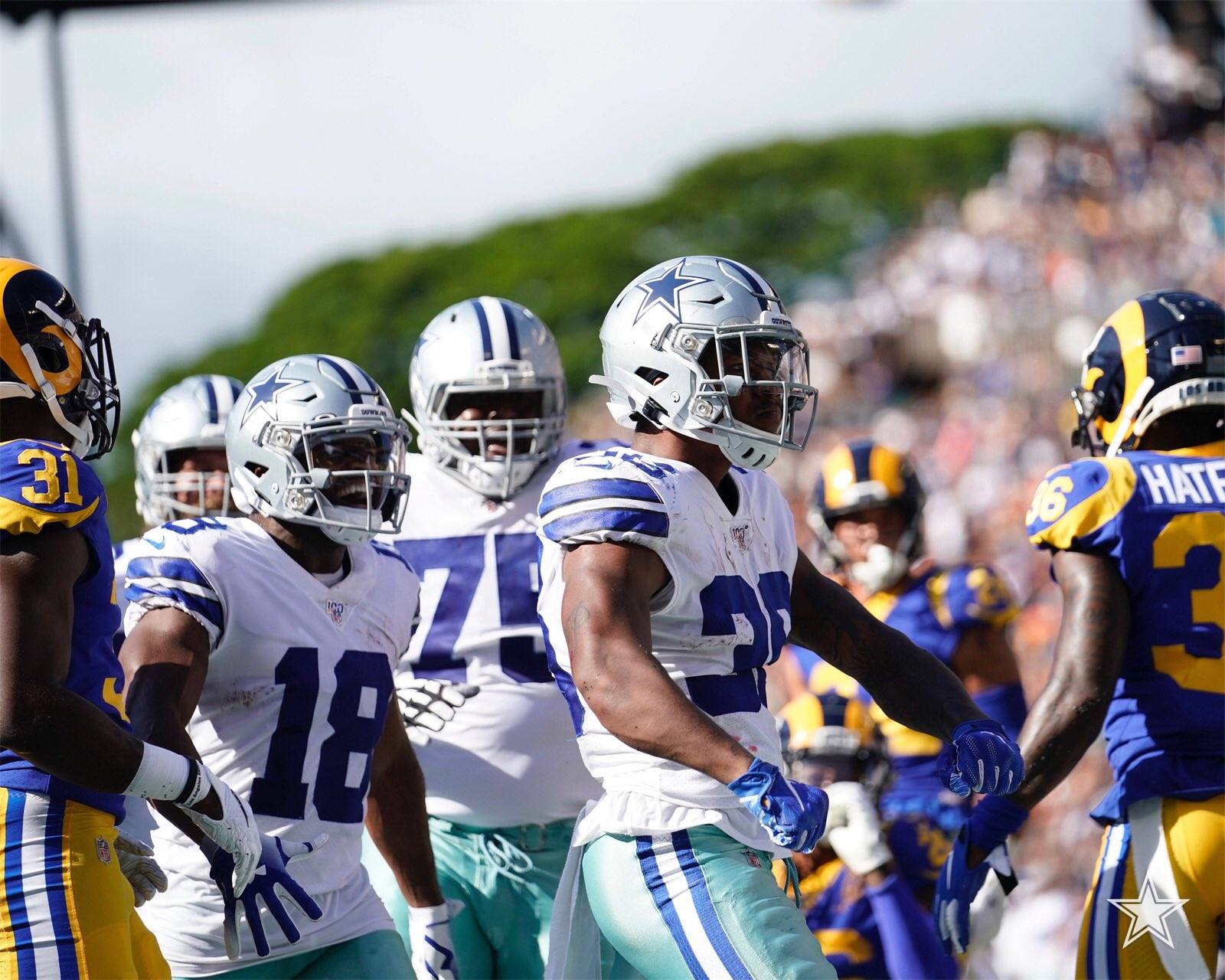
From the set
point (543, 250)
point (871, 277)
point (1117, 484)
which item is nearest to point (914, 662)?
point (1117, 484)

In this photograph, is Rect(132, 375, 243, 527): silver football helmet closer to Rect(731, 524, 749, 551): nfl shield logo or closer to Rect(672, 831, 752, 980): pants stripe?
Rect(731, 524, 749, 551): nfl shield logo

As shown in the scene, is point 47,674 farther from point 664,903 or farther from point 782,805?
point 782,805

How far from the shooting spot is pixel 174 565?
3545 mm

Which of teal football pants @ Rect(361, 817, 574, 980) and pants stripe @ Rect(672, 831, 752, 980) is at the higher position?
pants stripe @ Rect(672, 831, 752, 980)

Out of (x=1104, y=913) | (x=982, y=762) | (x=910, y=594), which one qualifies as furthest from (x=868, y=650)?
(x=910, y=594)

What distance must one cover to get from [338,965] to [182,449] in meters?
2.26

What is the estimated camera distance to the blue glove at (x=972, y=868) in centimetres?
388

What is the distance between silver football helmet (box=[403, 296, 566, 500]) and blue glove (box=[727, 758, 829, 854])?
6.38 ft

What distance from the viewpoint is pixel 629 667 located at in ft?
9.67

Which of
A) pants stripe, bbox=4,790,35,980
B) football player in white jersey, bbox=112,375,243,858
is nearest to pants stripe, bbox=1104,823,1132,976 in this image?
pants stripe, bbox=4,790,35,980

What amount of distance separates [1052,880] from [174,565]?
599 cm

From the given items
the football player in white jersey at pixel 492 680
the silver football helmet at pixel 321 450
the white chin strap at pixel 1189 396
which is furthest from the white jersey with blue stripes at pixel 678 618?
the white chin strap at pixel 1189 396

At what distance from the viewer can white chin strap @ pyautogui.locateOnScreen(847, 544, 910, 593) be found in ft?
18.2

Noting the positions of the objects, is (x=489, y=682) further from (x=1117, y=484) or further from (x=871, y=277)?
(x=871, y=277)
